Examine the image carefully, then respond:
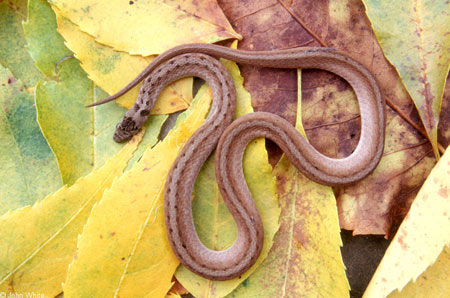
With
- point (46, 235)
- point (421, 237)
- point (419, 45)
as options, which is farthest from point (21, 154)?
point (419, 45)

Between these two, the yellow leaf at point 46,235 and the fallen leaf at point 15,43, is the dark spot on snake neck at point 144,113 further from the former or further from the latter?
the fallen leaf at point 15,43

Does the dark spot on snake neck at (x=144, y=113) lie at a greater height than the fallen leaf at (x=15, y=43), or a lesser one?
lesser

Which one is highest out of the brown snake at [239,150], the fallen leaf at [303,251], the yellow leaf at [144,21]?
the yellow leaf at [144,21]

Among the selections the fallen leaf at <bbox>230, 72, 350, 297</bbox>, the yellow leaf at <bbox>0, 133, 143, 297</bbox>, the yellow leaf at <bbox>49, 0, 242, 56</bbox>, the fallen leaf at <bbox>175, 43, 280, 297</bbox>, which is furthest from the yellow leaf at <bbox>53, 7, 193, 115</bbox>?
the fallen leaf at <bbox>230, 72, 350, 297</bbox>

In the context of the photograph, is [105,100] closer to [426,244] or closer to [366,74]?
[366,74]

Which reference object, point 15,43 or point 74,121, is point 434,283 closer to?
point 74,121

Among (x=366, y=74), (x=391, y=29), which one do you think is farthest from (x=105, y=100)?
(x=391, y=29)

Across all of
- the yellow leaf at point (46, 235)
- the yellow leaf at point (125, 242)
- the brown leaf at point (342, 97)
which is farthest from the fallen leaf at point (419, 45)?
the yellow leaf at point (46, 235)
